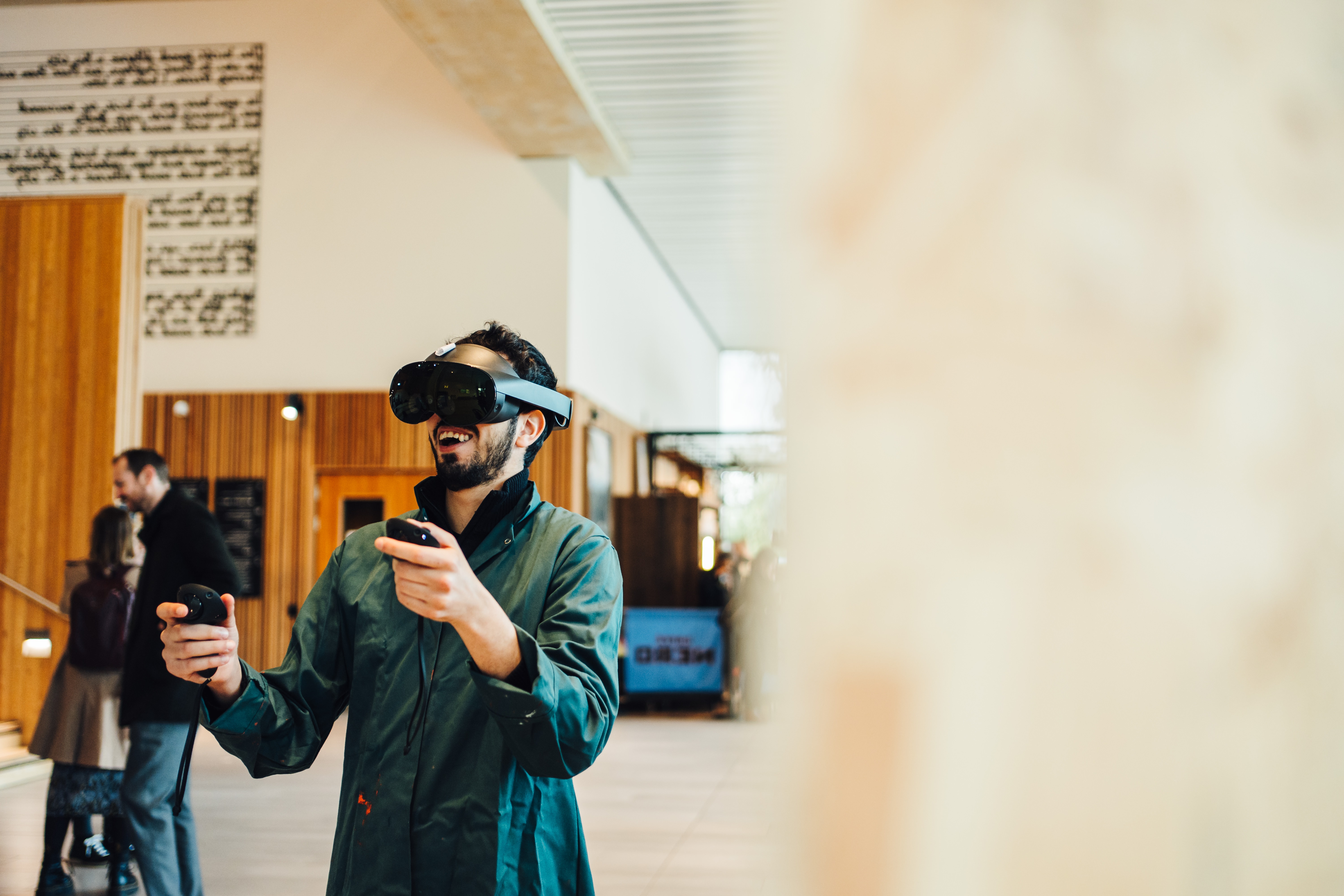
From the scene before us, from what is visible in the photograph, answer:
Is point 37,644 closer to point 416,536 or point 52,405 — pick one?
point 52,405

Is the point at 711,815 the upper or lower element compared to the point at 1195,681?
lower

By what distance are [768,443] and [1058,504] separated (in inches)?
3.3

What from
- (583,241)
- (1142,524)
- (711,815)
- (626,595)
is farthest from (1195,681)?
(626,595)

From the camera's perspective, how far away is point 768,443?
0.99 feet

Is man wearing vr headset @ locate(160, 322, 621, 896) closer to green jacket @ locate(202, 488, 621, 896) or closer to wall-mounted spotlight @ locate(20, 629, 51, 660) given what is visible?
green jacket @ locate(202, 488, 621, 896)

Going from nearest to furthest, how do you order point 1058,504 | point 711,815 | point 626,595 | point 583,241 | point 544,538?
point 1058,504 < point 544,538 < point 711,815 < point 583,241 < point 626,595

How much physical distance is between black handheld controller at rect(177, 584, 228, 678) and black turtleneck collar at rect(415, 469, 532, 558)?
0.33 m

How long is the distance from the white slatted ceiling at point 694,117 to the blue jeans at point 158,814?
254cm

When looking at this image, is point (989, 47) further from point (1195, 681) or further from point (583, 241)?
point (583, 241)

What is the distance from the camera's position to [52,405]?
6.39m

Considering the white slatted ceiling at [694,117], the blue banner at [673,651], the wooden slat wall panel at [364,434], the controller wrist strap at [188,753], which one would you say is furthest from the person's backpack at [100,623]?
the blue banner at [673,651]

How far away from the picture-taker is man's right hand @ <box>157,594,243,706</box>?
1.34m

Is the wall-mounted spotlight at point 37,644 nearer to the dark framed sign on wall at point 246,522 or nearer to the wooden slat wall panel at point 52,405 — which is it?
the wooden slat wall panel at point 52,405

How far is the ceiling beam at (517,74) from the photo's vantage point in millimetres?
6730
